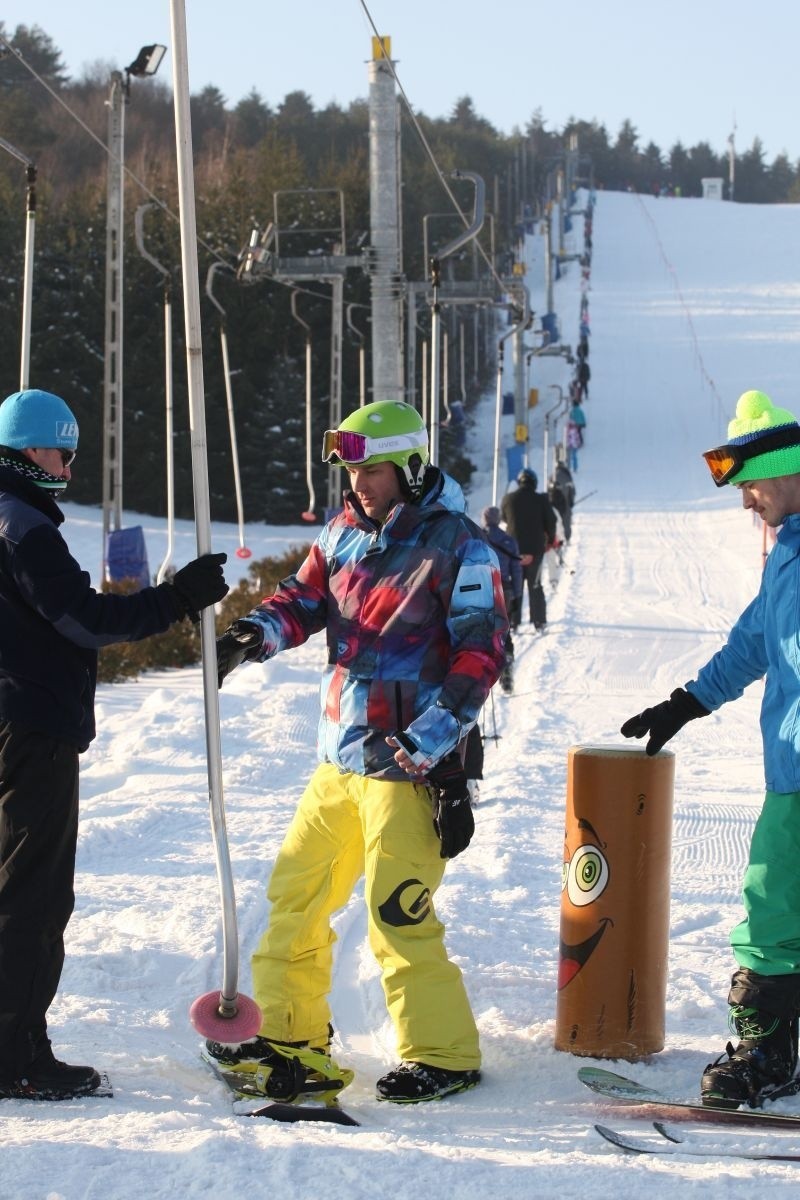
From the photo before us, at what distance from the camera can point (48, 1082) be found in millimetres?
3904

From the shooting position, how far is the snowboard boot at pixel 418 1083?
4.14 metres

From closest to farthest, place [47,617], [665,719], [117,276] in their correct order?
[47,617] → [665,719] → [117,276]

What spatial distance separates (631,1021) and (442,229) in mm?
71980

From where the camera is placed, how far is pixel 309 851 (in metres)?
4.36

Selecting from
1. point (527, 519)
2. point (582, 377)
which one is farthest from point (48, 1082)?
point (582, 377)

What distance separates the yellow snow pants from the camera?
13.8 feet

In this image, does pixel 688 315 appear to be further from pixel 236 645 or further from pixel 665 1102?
pixel 665 1102

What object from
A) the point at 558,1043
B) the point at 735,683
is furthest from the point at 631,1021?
the point at 735,683

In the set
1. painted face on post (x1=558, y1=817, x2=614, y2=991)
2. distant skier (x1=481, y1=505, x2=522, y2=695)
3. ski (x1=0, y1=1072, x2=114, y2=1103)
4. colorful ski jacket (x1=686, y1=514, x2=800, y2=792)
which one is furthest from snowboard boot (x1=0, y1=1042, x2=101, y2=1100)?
distant skier (x1=481, y1=505, x2=522, y2=695)

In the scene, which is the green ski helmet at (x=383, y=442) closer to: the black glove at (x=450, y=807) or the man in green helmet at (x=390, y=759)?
the man in green helmet at (x=390, y=759)

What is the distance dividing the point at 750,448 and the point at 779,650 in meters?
0.59

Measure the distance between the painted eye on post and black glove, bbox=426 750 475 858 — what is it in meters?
0.54

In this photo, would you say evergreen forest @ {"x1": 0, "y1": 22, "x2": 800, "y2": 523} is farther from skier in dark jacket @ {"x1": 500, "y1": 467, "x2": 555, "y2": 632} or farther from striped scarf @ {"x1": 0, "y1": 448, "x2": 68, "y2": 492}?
striped scarf @ {"x1": 0, "y1": 448, "x2": 68, "y2": 492}

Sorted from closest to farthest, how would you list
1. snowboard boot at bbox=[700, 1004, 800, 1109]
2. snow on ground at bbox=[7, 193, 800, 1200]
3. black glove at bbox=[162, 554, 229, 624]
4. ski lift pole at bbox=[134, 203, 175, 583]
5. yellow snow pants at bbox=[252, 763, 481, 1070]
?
snow on ground at bbox=[7, 193, 800, 1200] < black glove at bbox=[162, 554, 229, 624] < snowboard boot at bbox=[700, 1004, 800, 1109] < yellow snow pants at bbox=[252, 763, 481, 1070] < ski lift pole at bbox=[134, 203, 175, 583]
